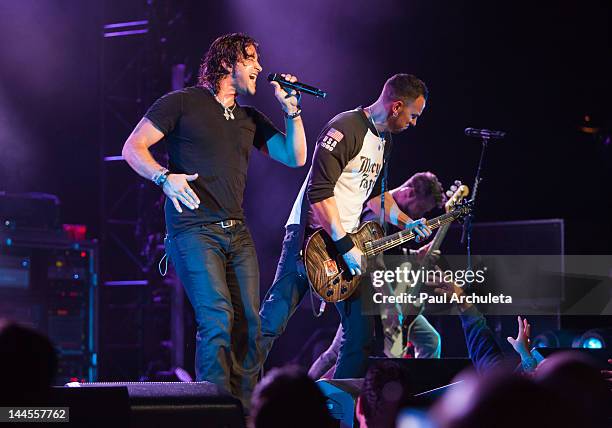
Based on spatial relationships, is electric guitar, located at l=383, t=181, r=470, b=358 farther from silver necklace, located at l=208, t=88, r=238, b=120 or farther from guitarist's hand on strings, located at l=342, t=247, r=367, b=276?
silver necklace, located at l=208, t=88, r=238, b=120

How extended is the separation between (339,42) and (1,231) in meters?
4.22

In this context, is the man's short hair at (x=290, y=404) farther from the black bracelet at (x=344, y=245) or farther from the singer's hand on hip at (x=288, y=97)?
the black bracelet at (x=344, y=245)

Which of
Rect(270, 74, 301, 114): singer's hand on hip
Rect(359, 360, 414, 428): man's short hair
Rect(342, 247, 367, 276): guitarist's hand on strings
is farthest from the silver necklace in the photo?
Rect(359, 360, 414, 428): man's short hair

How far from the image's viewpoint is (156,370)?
9.76 metres

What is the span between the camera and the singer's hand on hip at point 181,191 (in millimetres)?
4254

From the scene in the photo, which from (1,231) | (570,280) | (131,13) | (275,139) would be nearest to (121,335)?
(1,231)

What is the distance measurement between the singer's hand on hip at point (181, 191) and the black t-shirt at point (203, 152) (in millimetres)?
255

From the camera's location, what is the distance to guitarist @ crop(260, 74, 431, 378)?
5.25 m

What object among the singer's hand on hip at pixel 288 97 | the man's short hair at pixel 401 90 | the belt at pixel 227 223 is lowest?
the belt at pixel 227 223

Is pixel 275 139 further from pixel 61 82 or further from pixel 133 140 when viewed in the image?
pixel 61 82

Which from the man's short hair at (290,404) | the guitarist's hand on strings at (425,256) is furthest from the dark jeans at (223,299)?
the guitarist's hand on strings at (425,256)

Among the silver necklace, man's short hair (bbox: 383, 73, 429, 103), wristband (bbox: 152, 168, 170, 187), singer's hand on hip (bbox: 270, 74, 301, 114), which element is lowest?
wristband (bbox: 152, 168, 170, 187)

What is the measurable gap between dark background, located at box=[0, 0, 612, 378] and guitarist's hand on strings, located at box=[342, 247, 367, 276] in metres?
4.67

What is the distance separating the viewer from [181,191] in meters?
4.25
